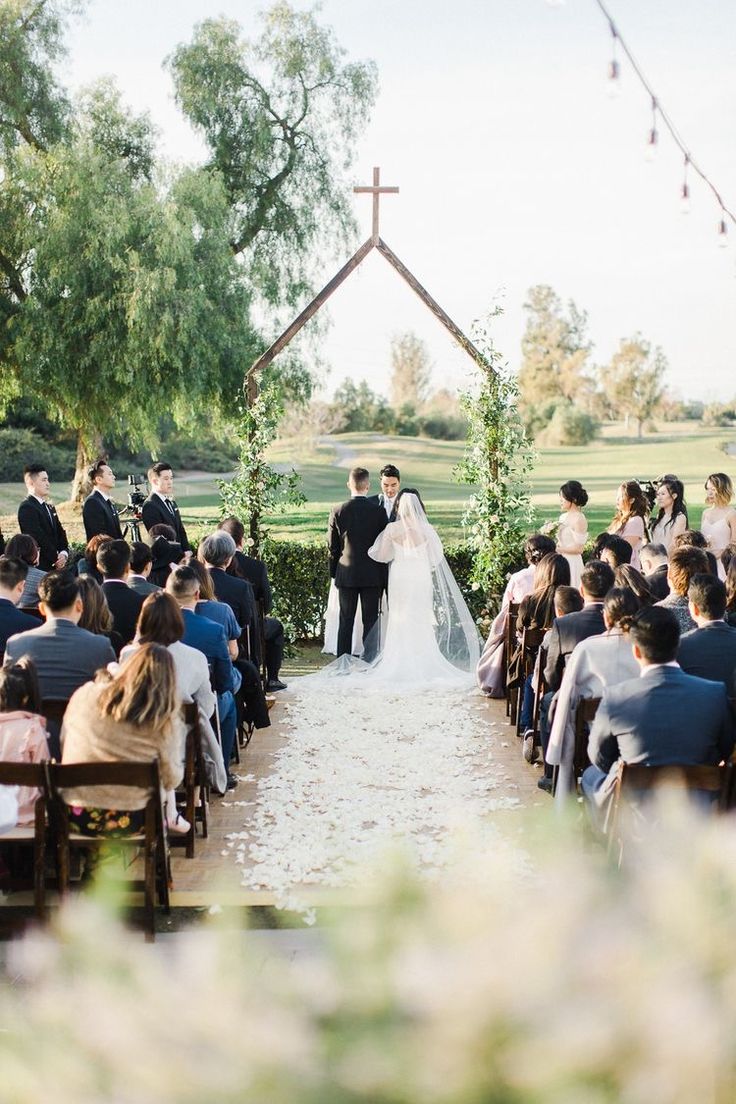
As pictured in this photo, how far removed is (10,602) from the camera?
657 cm

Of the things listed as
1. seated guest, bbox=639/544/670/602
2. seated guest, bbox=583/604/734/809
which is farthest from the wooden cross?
seated guest, bbox=583/604/734/809

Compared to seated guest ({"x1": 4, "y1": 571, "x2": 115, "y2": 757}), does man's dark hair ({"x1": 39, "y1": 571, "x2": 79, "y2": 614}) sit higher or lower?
higher

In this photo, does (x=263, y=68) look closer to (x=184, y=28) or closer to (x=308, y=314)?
(x=184, y=28)

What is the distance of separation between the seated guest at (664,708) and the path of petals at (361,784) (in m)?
0.99

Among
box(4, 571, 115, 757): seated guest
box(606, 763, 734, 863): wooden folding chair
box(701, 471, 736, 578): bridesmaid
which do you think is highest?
box(701, 471, 736, 578): bridesmaid

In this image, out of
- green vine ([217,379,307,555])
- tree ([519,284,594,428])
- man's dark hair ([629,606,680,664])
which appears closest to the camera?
man's dark hair ([629,606,680,664])

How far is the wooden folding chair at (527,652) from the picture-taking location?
7680 mm

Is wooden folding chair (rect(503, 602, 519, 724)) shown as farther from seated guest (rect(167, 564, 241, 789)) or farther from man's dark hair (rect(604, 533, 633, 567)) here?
seated guest (rect(167, 564, 241, 789))

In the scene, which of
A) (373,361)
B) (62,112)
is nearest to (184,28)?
(62,112)

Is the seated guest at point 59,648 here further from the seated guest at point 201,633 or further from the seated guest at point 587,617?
the seated guest at point 587,617

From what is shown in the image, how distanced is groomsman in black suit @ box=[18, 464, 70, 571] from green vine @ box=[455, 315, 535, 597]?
4.10 m

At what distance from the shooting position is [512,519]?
11.7 m

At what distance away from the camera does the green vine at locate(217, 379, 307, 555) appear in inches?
462

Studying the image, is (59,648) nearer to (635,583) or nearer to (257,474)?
(635,583)
